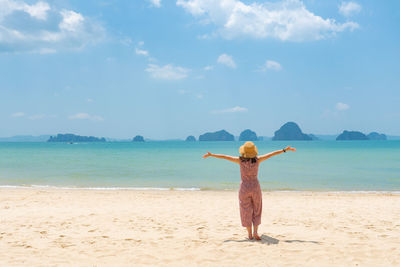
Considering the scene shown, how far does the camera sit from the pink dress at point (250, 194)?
6207 mm

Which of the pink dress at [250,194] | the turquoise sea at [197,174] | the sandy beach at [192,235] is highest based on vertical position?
the pink dress at [250,194]

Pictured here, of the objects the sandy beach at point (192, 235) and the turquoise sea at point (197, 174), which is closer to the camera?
the sandy beach at point (192, 235)

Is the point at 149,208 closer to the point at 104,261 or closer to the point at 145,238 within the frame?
the point at 145,238

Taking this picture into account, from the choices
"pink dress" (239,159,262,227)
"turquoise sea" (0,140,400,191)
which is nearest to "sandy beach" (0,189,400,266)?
"pink dress" (239,159,262,227)

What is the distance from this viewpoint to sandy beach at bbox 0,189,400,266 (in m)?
5.34

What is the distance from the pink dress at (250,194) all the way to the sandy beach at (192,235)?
1.59ft

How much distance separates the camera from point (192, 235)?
687 centimetres

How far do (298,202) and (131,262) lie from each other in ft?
26.0

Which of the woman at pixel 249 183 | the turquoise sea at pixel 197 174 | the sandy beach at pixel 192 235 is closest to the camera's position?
the sandy beach at pixel 192 235

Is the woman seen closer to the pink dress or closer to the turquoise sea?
the pink dress

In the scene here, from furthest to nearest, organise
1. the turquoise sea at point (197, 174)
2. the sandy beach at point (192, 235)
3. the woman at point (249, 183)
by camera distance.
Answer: the turquoise sea at point (197, 174) → the woman at point (249, 183) → the sandy beach at point (192, 235)

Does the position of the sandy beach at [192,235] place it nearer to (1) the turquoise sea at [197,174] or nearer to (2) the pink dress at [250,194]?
(2) the pink dress at [250,194]

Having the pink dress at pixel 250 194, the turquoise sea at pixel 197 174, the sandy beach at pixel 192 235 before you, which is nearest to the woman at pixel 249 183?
the pink dress at pixel 250 194

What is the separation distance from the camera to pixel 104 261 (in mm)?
5270
